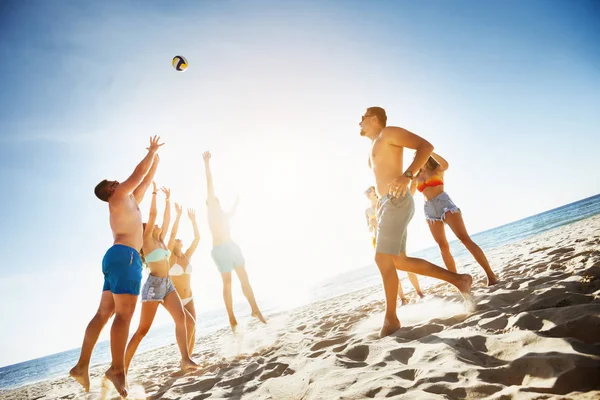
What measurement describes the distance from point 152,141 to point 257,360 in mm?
2897

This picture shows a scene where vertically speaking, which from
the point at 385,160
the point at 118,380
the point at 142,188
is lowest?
the point at 118,380

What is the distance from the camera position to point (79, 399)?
484 centimetres

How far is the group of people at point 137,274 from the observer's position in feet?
9.50

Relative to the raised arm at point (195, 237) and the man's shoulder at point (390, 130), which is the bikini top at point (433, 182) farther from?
the raised arm at point (195, 237)

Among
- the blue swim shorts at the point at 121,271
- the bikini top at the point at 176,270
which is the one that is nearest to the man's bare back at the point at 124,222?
the blue swim shorts at the point at 121,271

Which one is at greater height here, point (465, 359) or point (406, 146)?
point (406, 146)

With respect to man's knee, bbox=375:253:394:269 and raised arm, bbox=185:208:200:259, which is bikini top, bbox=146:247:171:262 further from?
man's knee, bbox=375:253:394:269

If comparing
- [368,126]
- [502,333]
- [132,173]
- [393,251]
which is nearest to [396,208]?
[393,251]

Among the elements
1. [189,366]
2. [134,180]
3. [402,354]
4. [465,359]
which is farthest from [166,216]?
[465,359]

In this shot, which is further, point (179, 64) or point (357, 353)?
point (179, 64)

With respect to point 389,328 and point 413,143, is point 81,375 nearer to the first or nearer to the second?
point 389,328

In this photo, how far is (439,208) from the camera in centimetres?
455

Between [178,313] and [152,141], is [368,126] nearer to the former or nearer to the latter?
[152,141]

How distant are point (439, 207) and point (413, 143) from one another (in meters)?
1.85
